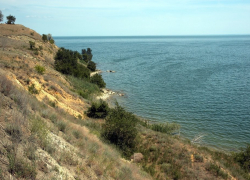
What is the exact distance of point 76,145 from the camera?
9.07 metres

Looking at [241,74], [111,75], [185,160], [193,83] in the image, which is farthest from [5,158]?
→ [241,74]

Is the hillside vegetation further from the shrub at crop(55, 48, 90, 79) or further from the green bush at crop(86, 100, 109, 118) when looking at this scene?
the shrub at crop(55, 48, 90, 79)

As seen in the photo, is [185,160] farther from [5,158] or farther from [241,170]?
[5,158]

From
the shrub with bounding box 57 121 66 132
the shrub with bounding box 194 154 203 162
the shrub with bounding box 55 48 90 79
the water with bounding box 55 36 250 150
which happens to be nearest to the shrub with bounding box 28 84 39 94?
the shrub with bounding box 57 121 66 132

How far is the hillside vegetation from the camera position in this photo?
631 cm

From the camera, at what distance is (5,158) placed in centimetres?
554

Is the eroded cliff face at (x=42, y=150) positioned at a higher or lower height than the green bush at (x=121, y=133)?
higher

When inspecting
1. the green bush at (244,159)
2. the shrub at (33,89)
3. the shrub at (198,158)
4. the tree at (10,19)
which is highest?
the tree at (10,19)

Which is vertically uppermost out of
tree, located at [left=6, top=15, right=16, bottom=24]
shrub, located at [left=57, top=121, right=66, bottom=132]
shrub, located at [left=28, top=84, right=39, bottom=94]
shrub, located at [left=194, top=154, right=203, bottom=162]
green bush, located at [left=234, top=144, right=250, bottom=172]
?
tree, located at [left=6, top=15, right=16, bottom=24]

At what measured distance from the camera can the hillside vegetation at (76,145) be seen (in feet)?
20.7

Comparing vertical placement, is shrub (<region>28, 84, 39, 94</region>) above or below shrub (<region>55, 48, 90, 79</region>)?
below

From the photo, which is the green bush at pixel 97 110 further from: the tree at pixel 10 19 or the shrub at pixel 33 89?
the tree at pixel 10 19

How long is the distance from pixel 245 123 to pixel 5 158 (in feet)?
83.8

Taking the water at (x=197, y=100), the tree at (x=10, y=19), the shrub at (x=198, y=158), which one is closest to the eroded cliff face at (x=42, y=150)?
the shrub at (x=198, y=158)
